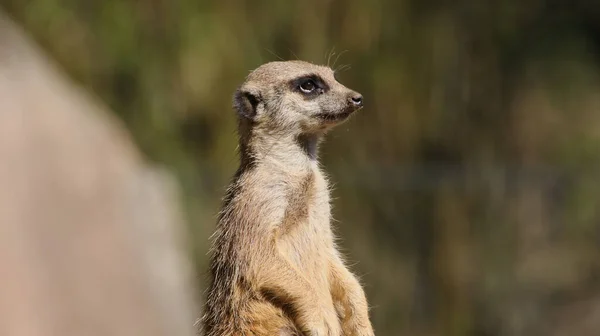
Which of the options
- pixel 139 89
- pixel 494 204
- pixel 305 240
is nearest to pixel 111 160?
pixel 139 89

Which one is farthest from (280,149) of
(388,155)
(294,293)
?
(388,155)

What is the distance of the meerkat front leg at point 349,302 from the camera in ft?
9.59

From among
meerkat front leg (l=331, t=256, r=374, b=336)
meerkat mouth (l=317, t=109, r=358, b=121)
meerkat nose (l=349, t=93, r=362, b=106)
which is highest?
meerkat nose (l=349, t=93, r=362, b=106)

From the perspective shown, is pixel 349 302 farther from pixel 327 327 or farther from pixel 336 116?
pixel 336 116

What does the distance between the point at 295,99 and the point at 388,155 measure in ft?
13.1

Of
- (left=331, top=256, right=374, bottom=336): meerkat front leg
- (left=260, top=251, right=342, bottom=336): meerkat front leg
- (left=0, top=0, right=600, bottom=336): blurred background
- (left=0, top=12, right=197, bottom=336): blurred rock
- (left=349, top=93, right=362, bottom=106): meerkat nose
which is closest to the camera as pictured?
(left=260, top=251, right=342, bottom=336): meerkat front leg

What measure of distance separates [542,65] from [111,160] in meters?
3.15

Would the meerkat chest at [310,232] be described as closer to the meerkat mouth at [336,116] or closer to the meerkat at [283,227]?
the meerkat at [283,227]

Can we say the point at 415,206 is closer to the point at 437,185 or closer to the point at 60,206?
the point at 437,185

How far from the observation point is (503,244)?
23.2 feet

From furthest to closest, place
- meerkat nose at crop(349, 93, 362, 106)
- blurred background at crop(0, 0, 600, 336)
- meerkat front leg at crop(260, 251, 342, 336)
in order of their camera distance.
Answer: blurred background at crop(0, 0, 600, 336) < meerkat nose at crop(349, 93, 362, 106) < meerkat front leg at crop(260, 251, 342, 336)

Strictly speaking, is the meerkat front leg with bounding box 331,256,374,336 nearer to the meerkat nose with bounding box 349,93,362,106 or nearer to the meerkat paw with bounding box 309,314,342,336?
the meerkat paw with bounding box 309,314,342,336

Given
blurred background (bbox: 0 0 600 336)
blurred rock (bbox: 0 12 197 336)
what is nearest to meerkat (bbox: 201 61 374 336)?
blurred rock (bbox: 0 12 197 336)

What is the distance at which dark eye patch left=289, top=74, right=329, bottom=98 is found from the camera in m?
3.09
